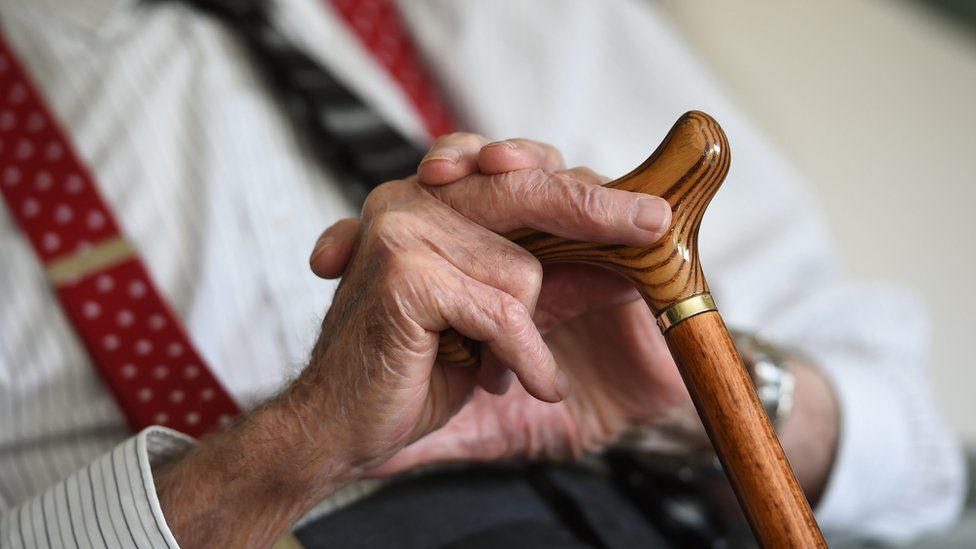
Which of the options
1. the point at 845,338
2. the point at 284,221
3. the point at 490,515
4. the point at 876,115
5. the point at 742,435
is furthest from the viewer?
the point at 876,115

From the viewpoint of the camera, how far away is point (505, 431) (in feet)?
1.86

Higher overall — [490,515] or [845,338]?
[845,338]

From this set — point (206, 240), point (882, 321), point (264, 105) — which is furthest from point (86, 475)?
point (882, 321)

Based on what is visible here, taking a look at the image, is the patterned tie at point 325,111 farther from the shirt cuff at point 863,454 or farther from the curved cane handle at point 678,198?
the shirt cuff at point 863,454

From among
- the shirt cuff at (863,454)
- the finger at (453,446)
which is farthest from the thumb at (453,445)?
the shirt cuff at (863,454)

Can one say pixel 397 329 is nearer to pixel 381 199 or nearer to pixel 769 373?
pixel 381 199

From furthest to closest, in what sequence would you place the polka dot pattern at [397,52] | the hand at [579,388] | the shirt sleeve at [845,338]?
1. the polka dot pattern at [397,52]
2. the shirt sleeve at [845,338]
3. the hand at [579,388]

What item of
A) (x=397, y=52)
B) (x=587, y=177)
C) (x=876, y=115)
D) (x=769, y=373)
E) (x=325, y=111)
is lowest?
(x=769, y=373)

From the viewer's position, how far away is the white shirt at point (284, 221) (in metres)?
0.57

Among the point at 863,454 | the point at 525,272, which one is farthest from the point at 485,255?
the point at 863,454

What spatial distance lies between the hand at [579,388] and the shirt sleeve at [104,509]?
0.14 m

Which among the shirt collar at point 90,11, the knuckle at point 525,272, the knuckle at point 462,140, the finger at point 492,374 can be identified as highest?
the shirt collar at point 90,11

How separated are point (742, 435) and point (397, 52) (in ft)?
2.09

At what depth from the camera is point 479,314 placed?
1.31 feet
